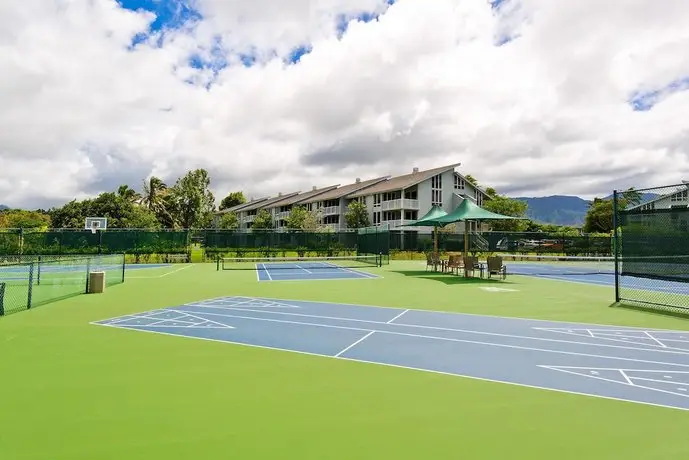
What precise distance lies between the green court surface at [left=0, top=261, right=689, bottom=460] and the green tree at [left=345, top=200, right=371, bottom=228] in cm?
4592

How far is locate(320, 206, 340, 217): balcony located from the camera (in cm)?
6082

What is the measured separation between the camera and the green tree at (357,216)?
5356cm

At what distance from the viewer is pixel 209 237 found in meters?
32.7

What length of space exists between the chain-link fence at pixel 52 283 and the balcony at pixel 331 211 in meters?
42.2

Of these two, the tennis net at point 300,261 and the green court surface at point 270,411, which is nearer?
the green court surface at point 270,411

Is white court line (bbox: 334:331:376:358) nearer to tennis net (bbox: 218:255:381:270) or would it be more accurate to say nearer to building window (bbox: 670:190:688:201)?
building window (bbox: 670:190:688:201)

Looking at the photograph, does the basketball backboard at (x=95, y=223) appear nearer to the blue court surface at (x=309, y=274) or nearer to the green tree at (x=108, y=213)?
the blue court surface at (x=309, y=274)

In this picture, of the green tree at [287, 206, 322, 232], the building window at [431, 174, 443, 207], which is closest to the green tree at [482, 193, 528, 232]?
the building window at [431, 174, 443, 207]

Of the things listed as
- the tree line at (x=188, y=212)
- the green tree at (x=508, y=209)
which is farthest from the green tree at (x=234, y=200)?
the green tree at (x=508, y=209)

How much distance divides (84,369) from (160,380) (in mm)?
1259


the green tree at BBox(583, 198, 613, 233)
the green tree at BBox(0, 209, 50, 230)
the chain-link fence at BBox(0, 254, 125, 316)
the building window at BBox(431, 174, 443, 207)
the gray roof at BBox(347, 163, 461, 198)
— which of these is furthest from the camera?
the green tree at BBox(0, 209, 50, 230)

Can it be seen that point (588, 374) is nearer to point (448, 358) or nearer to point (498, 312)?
point (448, 358)

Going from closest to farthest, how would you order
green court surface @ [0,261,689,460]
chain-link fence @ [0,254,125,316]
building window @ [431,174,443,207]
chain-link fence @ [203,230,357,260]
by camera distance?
green court surface @ [0,261,689,460], chain-link fence @ [0,254,125,316], chain-link fence @ [203,230,357,260], building window @ [431,174,443,207]

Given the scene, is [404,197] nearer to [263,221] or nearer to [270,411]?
[263,221]
